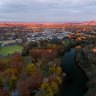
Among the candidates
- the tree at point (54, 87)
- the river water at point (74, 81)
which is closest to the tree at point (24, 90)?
the tree at point (54, 87)

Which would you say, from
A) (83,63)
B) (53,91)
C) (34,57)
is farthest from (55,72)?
(34,57)

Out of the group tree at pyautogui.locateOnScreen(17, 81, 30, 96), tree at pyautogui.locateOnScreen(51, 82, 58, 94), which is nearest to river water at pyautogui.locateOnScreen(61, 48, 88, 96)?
tree at pyautogui.locateOnScreen(51, 82, 58, 94)

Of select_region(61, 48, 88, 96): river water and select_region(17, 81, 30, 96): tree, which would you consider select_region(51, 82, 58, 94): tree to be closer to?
select_region(61, 48, 88, 96): river water

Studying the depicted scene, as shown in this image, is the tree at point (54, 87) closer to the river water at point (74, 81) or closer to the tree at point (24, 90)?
the river water at point (74, 81)

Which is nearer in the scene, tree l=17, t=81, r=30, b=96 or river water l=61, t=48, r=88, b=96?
tree l=17, t=81, r=30, b=96

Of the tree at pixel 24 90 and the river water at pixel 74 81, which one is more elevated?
the tree at pixel 24 90

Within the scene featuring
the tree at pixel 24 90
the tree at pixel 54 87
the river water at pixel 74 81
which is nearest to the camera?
the tree at pixel 24 90

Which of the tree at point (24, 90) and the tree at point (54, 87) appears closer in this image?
the tree at point (24, 90)

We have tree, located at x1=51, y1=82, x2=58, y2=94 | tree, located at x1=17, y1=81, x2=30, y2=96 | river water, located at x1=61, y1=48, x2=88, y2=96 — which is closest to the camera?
tree, located at x1=17, y1=81, x2=30, y2=96
